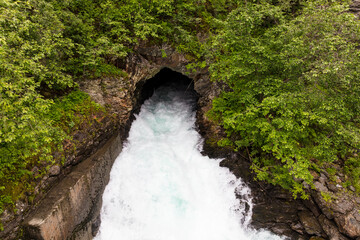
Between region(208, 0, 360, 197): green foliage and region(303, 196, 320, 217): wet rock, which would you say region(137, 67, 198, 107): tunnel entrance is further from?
region(303, 196, 320, 217): wet rock

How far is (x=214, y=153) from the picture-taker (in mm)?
11703

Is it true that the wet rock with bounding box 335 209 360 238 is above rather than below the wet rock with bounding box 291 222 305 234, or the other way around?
above

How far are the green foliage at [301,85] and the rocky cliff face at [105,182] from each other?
934 millimetres

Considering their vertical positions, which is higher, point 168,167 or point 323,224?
point 323,224

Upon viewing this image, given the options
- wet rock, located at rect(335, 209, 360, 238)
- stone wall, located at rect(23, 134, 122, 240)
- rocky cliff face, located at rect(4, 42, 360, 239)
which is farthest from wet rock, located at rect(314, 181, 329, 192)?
stone wall, located at rect(23, 134, 122, 240)

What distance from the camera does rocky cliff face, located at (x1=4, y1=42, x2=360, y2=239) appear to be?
24.7ft

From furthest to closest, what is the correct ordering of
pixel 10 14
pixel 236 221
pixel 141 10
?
pixel 141 10
pixel 236 221
pixel 10 14

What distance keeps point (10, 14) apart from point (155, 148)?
27.5 ft

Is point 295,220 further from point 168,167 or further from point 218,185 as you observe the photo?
point 168,167

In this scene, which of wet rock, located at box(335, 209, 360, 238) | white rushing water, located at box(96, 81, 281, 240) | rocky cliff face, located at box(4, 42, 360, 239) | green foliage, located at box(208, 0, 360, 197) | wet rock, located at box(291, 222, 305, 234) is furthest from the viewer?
white rushing water, located at box(96, 81, 281, 240)

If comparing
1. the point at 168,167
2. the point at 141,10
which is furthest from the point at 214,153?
the point at 141,10

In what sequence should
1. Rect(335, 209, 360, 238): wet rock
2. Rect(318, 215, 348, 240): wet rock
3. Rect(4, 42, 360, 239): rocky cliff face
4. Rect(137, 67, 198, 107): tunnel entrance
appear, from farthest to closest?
1. Rect(137, 67, 198, 107): tunnel entrance
2. Rect(318, 215, 348, 240): wet rock
3. Rect(335, 209, 360, 238): wet rock
4. Rect(4, 42, 360, 239): rocky cliff face

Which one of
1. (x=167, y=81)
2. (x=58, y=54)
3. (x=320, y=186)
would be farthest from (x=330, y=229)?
(x=167, y=81)

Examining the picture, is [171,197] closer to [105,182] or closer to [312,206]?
[105,182]
